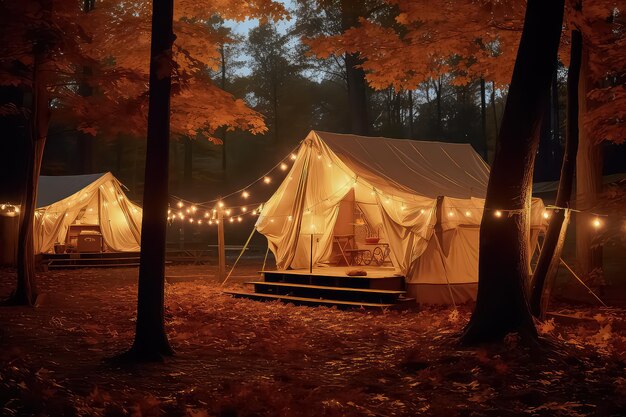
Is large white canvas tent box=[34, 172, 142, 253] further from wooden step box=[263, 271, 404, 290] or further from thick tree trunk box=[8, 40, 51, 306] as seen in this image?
wooden step box=[263, 271, 404, 290]

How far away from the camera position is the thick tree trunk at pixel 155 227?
6.38 meters

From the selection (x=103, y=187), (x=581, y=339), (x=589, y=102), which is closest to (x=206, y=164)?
(x=103, y=187)

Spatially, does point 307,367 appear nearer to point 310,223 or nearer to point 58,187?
point 310,223

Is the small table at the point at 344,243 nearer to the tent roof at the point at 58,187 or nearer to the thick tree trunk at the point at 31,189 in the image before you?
the thick tree trunk at the point at 31,189

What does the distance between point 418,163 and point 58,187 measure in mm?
13901

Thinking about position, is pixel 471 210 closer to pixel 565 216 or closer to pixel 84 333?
pixel 565 216

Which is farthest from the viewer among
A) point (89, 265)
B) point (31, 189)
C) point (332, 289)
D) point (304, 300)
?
point (89, 265)

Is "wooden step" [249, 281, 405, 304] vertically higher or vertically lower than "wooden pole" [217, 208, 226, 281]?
lower

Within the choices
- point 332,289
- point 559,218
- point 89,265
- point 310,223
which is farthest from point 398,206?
point 89,265

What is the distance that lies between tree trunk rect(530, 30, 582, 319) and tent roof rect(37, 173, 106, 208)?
16955mm

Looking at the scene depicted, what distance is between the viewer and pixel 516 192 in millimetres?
6965

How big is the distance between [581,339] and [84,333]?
634 cm

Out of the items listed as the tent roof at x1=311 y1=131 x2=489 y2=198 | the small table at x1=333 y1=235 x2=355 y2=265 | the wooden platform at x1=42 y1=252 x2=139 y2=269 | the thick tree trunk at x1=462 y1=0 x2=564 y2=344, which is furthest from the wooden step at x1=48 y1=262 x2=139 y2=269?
the thick tree trunk at x1=462 y1=0 x2=564 y2=344

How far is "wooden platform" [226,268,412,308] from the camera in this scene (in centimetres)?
1068
